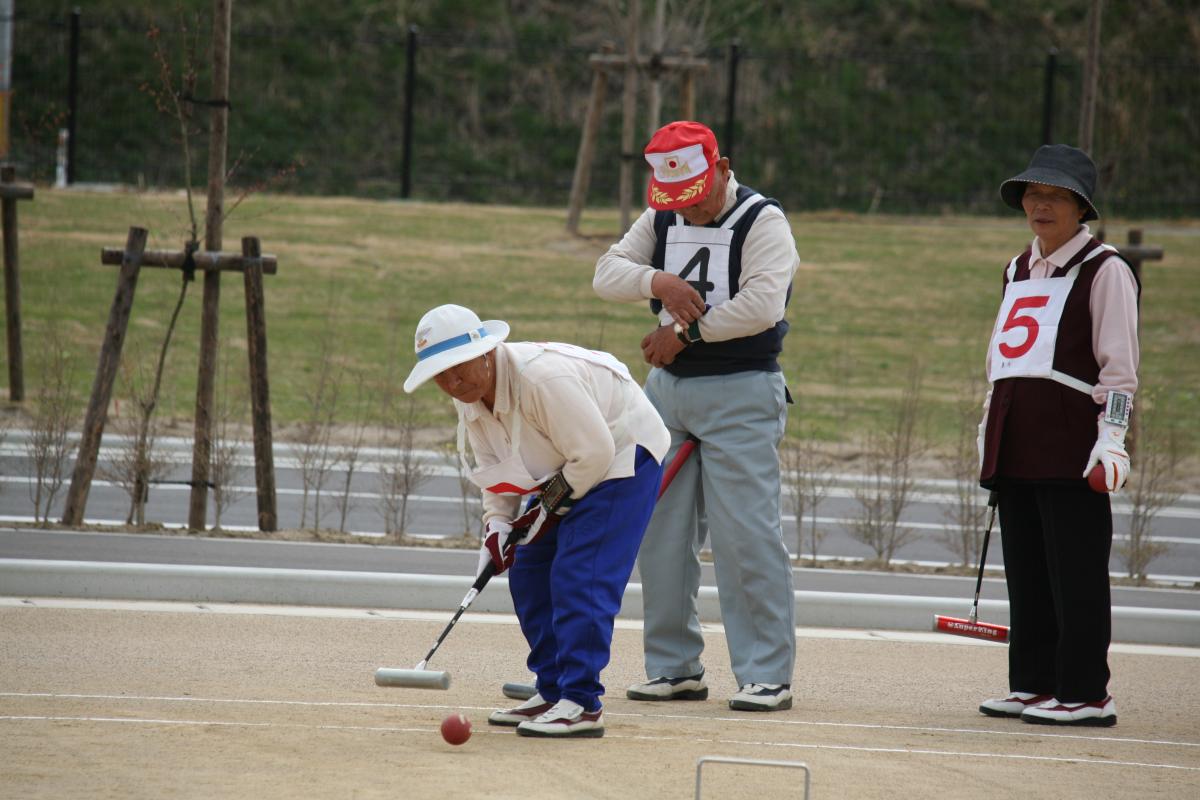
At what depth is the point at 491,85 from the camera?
2848 centimetres

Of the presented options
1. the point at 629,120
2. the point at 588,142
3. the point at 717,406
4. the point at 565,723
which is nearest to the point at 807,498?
the point at 717,406

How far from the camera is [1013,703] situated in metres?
5.88

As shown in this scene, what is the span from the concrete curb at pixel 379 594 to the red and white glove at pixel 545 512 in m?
2.41

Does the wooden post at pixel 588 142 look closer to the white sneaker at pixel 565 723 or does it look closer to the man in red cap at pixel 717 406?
the man in red cap at pixel 717 406

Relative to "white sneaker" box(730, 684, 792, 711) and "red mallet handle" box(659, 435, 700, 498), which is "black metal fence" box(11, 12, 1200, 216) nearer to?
"red mallet handle" box(659, 435, 700, 498)

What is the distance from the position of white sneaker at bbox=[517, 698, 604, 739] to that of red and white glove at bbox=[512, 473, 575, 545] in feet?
1.80

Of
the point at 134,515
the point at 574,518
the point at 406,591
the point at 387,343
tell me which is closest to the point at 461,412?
the point at 574,518

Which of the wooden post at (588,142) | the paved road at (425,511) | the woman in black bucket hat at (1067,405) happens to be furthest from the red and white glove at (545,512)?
the wooden post at (588,142)

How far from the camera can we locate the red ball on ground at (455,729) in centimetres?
481

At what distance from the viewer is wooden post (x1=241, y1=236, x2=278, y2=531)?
30.0 ft

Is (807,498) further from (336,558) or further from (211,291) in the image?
(211,291)

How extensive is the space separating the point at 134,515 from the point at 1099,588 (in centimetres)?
619

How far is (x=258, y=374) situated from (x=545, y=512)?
174 inches

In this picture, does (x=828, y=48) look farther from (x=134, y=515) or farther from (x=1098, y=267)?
(x=1098, y=267)
